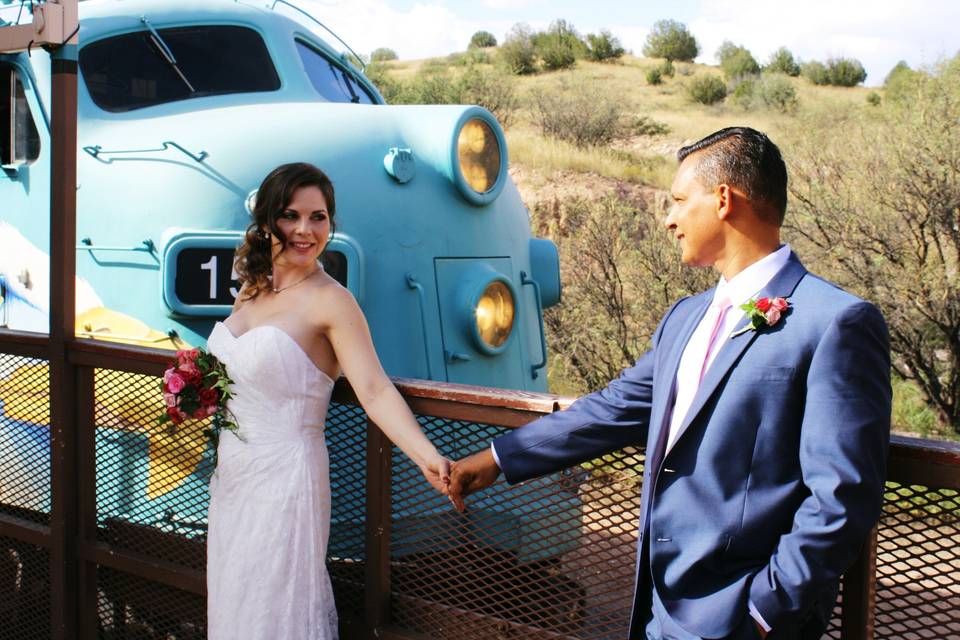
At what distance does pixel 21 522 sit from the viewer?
3453 millimetres

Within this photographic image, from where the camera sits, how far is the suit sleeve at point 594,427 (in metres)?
2.18

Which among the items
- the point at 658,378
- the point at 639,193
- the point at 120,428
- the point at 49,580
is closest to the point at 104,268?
the point at 120,428

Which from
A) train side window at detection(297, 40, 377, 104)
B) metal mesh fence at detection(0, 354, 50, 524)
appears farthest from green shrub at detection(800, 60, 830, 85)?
metal mesh fence at detection(0, 354, 50, 524)

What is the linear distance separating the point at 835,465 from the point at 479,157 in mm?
2787

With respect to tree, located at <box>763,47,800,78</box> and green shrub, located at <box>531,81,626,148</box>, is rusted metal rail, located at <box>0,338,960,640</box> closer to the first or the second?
green shrub, located at <box>531,81,626,148</box>

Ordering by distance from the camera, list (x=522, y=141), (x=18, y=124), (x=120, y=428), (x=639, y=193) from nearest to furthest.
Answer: (x=120, y=428) < (x=18, y=124) < (x=639, y=193) < (x=522, y=141)

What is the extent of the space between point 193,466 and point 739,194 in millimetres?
2063

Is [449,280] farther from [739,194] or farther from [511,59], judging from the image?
[511,59]

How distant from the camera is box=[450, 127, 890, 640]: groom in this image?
64.8 inches

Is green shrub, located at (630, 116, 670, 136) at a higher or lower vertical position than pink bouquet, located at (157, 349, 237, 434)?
higher

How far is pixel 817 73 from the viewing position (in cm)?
3825

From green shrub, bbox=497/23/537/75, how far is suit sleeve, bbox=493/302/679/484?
3751 centimetres

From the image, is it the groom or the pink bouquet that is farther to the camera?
the pink bouquet

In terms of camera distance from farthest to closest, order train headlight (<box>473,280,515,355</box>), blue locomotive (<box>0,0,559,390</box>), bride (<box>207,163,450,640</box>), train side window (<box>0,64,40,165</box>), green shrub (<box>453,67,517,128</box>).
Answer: green shrub (<box>453,67,517,128</box>) → train side window (<box>0,64,40,165</box>) → train headlight (<box>473,280,515,355</box>) → blue locomotive (<box>0,0,559,390</box>) → bride (<box>207,163,450,640</box>)
